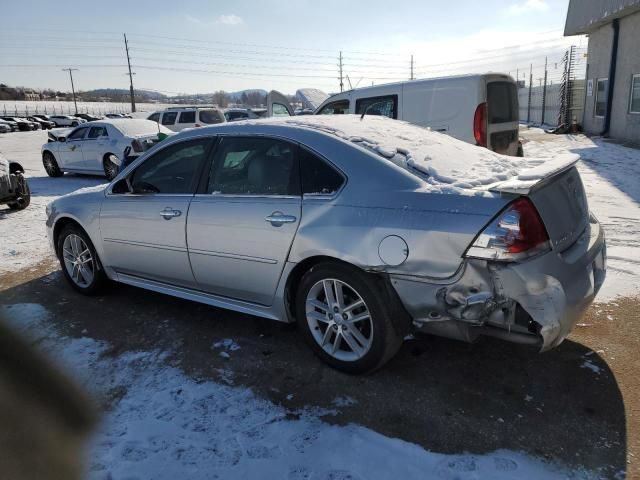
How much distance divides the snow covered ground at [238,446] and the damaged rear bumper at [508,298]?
0.66 metres

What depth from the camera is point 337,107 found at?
909 cm

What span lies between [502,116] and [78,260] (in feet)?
21.3

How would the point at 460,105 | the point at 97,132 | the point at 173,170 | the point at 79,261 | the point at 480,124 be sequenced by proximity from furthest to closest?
the point at 97,132, the point at 460,105, the point at 480,124, the point at 79,261, the point at 173,170

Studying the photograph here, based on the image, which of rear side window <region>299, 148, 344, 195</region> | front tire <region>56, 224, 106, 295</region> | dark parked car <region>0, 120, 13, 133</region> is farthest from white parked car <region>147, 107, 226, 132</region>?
dark parked car <region>0, 120, 13, 133</region>

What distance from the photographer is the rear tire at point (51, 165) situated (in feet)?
44.7

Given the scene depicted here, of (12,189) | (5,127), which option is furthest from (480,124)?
(5,127)

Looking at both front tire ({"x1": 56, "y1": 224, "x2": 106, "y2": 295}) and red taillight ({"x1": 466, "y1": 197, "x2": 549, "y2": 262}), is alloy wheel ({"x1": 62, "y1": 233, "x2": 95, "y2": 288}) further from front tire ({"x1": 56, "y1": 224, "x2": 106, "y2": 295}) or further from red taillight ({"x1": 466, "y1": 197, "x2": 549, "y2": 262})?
red taillight ({"x1": 466, "y1": 197, "x2": 549, "y2": 262})

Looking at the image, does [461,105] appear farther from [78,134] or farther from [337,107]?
[78,134]

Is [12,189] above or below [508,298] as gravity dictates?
below

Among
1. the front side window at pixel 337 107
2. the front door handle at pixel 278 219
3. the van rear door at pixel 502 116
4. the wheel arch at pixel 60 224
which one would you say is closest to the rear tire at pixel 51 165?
the front side window at pixel 337 107

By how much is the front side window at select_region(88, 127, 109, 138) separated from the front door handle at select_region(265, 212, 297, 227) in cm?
1073

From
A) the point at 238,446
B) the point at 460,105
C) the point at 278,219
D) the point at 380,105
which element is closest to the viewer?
the point at 238,446

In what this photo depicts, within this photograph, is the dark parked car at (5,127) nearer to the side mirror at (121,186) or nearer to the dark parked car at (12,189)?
the dark parked car at (12,189)

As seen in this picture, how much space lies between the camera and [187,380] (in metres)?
3.23
